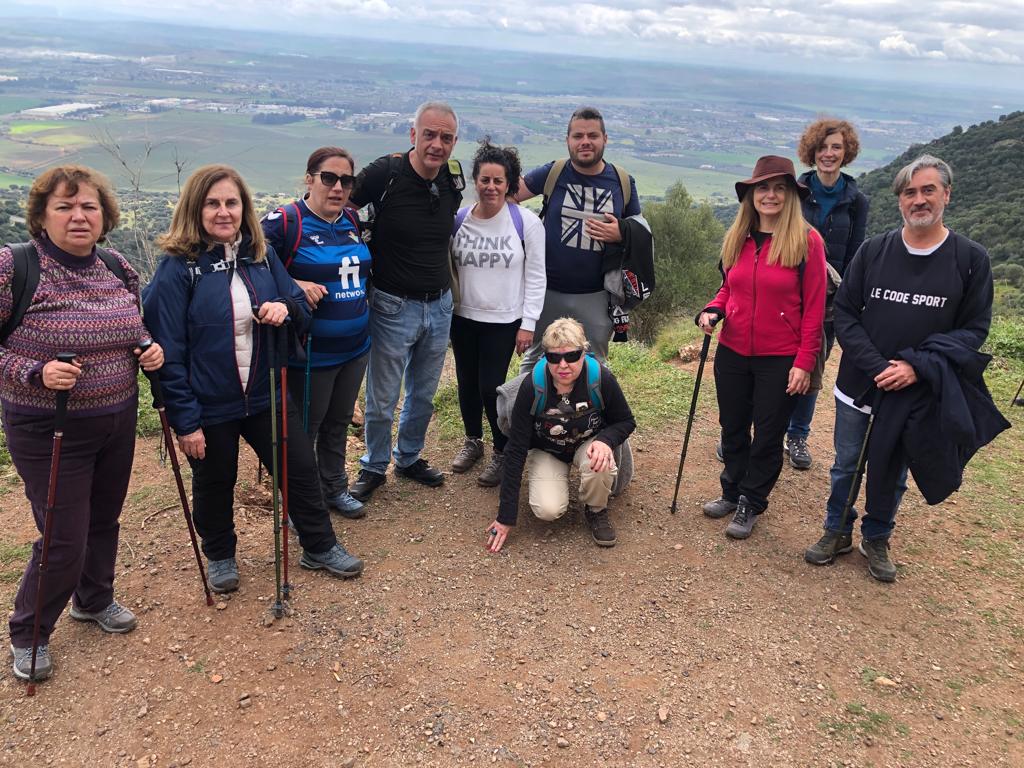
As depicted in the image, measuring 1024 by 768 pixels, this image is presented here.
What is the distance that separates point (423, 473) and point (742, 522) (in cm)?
267

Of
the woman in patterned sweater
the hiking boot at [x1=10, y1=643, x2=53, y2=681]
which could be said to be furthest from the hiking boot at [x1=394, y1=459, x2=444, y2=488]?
the hiking boot at [x1=10, y1=643, x2=53, y2=681]

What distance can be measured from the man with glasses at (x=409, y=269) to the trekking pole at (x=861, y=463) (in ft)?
10.1

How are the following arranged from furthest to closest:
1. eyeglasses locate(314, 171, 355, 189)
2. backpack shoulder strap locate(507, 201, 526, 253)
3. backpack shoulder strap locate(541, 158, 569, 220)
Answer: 1. backpack shoulder strap locate(541, 158, 569, 220)
2. backpack shoulder strap locate(507, 201, 526, 253)
3. eyeglasses locate(314, 171, 355, 189)

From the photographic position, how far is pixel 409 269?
Result: 4.77 meters

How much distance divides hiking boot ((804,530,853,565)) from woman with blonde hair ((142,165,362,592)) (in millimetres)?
3636

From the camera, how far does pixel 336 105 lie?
103312mm

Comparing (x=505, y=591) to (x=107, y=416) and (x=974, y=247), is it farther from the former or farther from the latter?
(x=974, y=247)

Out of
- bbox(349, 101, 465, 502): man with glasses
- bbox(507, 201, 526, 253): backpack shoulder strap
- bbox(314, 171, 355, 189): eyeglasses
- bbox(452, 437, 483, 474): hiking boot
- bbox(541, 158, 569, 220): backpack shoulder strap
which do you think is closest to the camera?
bbox(314, 171, 355, 189): eyeglasses

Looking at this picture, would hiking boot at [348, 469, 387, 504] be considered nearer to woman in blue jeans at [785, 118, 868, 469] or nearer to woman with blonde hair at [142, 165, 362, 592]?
woman with blonde hair at [142, 165, 362, 592]

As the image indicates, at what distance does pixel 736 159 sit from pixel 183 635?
4543 inches

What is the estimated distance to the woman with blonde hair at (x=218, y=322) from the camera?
3488 mm

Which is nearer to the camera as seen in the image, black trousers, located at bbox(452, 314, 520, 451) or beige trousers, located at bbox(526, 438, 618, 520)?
beige trousers, located at bbox(526, 438, 618, 520)

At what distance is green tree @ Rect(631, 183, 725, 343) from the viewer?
83.6 ft

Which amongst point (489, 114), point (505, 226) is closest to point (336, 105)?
point (489, 114)
